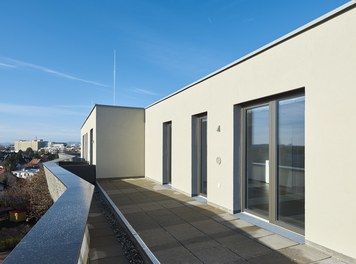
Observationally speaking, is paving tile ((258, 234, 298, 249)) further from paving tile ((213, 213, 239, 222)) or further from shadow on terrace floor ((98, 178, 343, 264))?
paving tile ((213, 213, 239, 222))

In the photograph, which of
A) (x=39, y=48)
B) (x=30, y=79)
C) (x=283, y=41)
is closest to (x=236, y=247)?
(x=283, y=41)

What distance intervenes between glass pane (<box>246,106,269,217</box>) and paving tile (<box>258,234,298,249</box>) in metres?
0.86

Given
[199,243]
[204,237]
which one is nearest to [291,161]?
[204,237]

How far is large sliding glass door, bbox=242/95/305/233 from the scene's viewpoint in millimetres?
4215

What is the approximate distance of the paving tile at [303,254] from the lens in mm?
3271

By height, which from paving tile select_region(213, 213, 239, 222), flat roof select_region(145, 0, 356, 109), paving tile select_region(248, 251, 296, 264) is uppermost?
flat roof select_region(145, 0, 356, 109)

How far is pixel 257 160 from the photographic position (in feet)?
17.1

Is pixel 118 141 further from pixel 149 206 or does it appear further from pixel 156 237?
pixel 156 237

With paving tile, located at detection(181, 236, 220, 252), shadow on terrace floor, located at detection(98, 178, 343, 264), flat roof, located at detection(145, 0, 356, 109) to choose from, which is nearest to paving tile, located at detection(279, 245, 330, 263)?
shadow on terrace floor, located at detection(98, 178, 343, 264)

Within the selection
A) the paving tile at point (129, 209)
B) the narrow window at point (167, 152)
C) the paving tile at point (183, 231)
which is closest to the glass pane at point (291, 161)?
the paving tile at point (183, 231)

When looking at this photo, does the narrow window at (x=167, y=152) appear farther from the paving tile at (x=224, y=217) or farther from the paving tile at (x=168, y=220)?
the paving tile at (x=224, y=217)

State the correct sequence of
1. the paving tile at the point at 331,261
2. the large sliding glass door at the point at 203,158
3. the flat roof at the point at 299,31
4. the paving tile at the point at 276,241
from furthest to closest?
the large sliding glass door at the point at 203,158, the paving tile at the point at 276,241, the flat roof at the point at 299,31, the paving tile at the point at 331,261

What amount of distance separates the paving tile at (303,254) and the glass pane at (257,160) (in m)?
1.25

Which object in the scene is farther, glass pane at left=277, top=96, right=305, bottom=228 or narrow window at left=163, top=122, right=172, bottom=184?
narrow window at left=163, top=122, right=172, bottom=184
